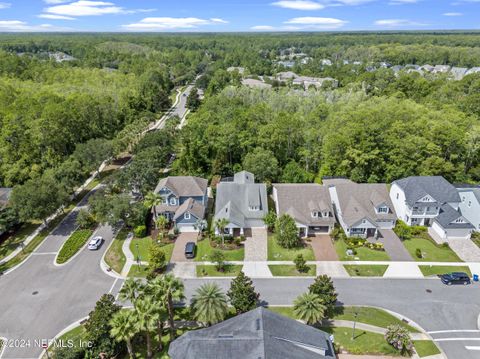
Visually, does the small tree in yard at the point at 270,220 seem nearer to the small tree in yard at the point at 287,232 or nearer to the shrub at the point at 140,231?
the small tree in yard at the point at 287,232

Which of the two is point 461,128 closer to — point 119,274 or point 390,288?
point 390,288

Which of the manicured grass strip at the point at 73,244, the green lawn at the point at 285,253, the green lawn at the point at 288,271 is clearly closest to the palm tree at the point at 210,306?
the green lawn at the point at 288,271

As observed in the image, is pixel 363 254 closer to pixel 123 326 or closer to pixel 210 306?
pixel 210 306

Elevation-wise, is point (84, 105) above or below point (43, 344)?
above

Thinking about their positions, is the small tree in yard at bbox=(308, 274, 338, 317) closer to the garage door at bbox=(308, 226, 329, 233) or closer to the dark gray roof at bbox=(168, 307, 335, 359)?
the dark gray roof at bbox=(168, 307, 335, 359)

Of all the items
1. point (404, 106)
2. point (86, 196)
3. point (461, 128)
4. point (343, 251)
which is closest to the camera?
point (343, 251)

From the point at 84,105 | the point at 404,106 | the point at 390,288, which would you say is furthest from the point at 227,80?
the point at 390,288
